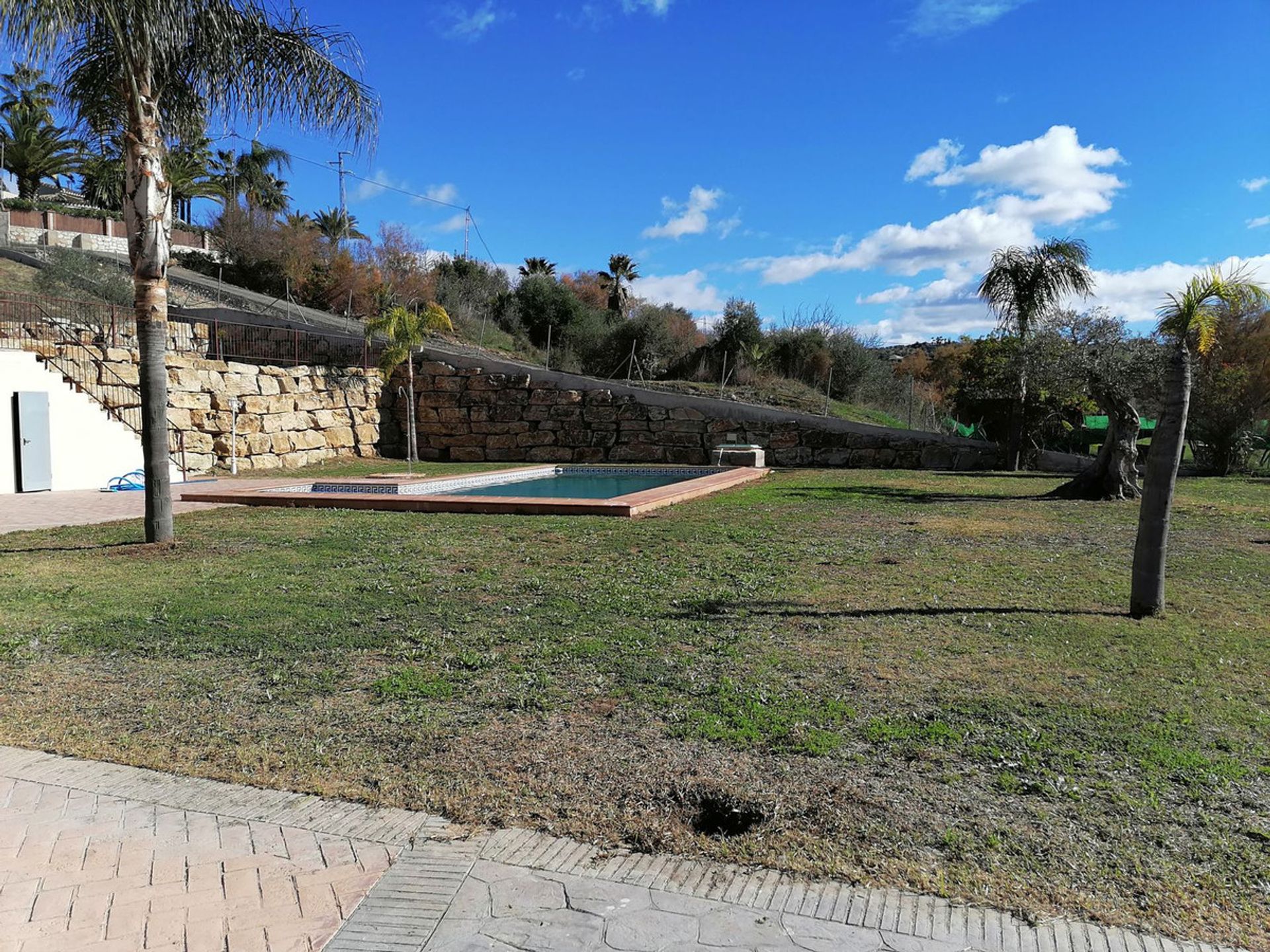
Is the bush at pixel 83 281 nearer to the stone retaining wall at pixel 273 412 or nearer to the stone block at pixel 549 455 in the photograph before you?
the stone retaining wall at pixel 273 412

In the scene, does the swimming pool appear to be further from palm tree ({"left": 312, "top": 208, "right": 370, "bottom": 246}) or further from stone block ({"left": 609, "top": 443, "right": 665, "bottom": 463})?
palm tree ({"left": 312, "top": 208, "right": 370, "bottom": 246})

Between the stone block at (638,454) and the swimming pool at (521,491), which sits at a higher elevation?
the stone block at (638,454)

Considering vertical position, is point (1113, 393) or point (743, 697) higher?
point (1113, 393)

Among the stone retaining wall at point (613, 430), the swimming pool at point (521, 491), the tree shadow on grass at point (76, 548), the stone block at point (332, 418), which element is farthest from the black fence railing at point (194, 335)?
the tree shadow on grass at point (76, 548)

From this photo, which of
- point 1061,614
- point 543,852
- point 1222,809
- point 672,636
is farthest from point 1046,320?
point 543,852

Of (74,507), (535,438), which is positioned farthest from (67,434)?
(535,438)

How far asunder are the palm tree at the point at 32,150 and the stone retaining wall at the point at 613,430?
25.3 m

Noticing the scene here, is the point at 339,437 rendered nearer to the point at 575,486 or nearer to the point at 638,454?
the point at 575,486

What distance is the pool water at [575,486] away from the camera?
1490 cm

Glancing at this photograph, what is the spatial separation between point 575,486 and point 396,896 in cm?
1419

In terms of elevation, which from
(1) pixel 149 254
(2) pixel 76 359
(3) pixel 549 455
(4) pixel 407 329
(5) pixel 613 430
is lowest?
(3) pixel 549 455

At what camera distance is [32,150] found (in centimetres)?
3625

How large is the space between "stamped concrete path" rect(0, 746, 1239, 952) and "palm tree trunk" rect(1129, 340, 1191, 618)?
11.9 feet

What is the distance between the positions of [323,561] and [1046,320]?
1171 cm
